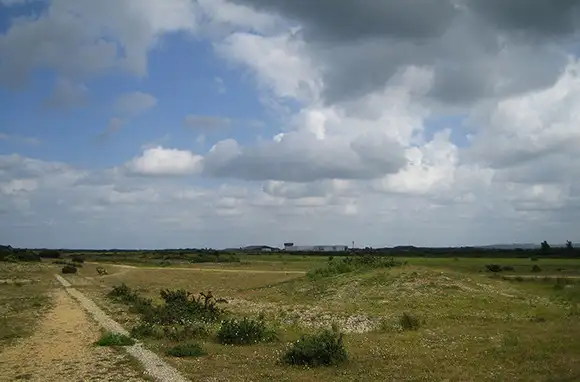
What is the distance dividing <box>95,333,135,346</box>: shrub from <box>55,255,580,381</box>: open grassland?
1.01m

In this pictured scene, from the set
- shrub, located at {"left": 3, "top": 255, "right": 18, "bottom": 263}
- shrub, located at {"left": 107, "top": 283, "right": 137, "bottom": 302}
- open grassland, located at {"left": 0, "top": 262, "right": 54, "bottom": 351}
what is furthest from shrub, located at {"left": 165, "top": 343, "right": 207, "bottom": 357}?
shrub, located at {"left": 3, "top": 255, "right": 18, "bottom": 263}

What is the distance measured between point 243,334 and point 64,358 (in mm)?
6731

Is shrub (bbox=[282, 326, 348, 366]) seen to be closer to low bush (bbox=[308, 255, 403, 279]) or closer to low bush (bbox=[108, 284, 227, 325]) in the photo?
low bush (bbox=[108, 284, 227, 325])

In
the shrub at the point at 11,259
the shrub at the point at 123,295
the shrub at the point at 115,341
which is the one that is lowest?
the shrub at the point at 115,341

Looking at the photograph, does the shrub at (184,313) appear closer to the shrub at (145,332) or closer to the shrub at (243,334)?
the shrub at (145,332)

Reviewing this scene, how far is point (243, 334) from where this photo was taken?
23.2 m

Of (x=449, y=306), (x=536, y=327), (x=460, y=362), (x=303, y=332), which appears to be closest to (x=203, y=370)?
(x=460, y=362)

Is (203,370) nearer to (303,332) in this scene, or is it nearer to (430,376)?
(430,376)

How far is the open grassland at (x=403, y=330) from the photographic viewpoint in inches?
656

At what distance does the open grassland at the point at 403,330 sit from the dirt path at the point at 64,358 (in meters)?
1.84

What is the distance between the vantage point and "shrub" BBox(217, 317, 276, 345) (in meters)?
23.0

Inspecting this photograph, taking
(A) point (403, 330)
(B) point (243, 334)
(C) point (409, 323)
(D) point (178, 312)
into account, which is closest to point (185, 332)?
(B) point (243, 334)

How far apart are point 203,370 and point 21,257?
113 m

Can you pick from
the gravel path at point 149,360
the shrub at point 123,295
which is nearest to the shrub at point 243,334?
the gravel path at point 149,360
